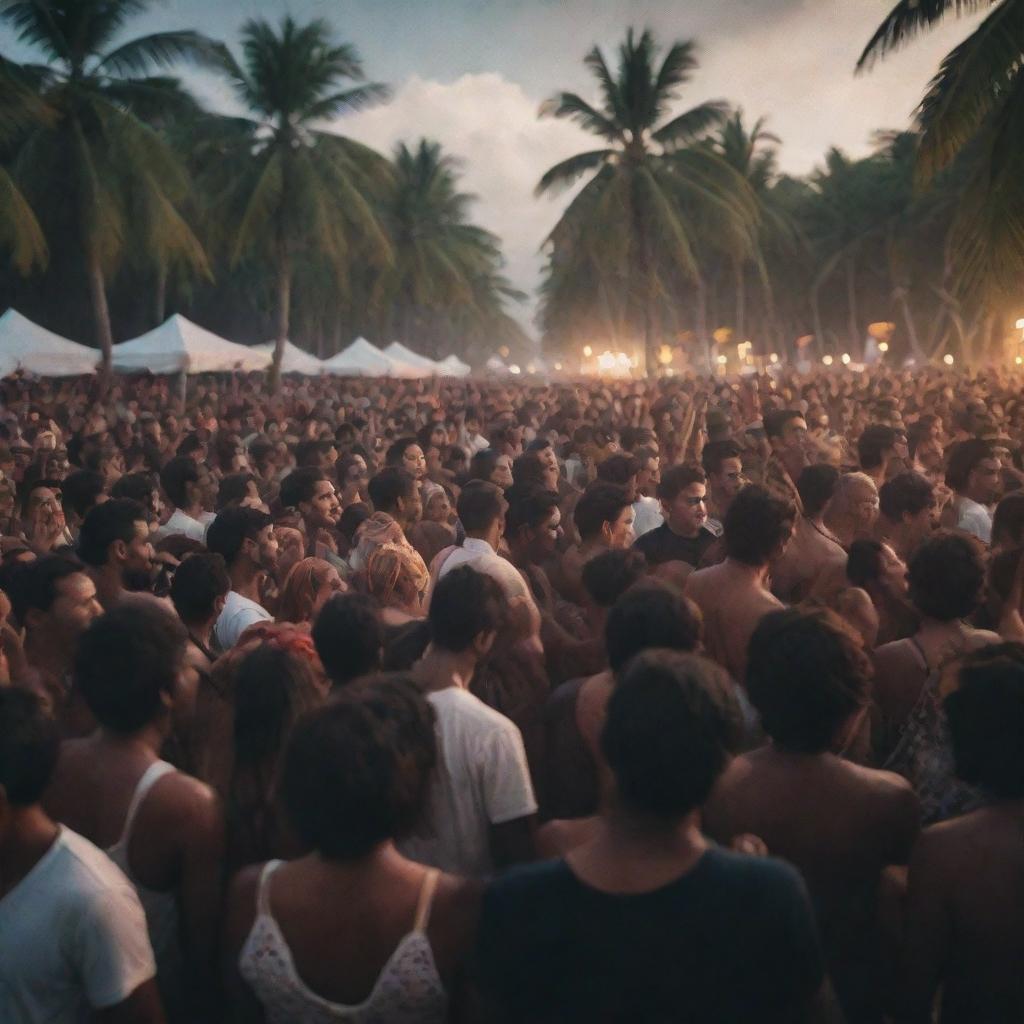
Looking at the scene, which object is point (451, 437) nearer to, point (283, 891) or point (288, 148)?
point (283, 891)

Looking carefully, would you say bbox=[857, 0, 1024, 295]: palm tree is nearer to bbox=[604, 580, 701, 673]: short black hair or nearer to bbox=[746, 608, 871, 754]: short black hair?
bbox=[604, 580, 701, 673]: short black hair

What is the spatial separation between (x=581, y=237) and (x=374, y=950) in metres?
32.4

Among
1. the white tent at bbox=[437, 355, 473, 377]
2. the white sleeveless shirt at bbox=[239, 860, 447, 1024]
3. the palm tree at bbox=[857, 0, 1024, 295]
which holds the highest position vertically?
the palm tree at bbox=[857, 0, 1024, 295]

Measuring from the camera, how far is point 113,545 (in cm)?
519

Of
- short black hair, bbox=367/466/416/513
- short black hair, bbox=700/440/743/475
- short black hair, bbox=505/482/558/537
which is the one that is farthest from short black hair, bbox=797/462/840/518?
short black hair, bbox=367/466/416/513

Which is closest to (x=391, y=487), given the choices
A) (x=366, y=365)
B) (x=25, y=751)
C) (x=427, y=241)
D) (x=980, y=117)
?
(x=25, y=751)

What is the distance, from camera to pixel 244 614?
4.73 m

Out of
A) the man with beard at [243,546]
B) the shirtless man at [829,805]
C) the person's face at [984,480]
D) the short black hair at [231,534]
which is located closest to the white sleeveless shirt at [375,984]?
the shirtless man at [829,805]

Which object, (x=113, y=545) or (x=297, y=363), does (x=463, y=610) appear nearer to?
(x=113, y=545)

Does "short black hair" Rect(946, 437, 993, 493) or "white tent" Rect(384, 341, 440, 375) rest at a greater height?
"white tent" Rect(384, 341, 440, 375)

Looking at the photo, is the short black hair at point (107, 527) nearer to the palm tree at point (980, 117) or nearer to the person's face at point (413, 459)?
the person's face at point (413, 459)

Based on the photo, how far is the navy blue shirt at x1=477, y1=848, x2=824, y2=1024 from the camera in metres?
1.79

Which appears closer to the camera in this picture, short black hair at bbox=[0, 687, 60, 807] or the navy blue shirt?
the navy blue shirt

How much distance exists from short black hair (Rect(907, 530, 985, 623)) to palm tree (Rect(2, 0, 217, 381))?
21.8m
